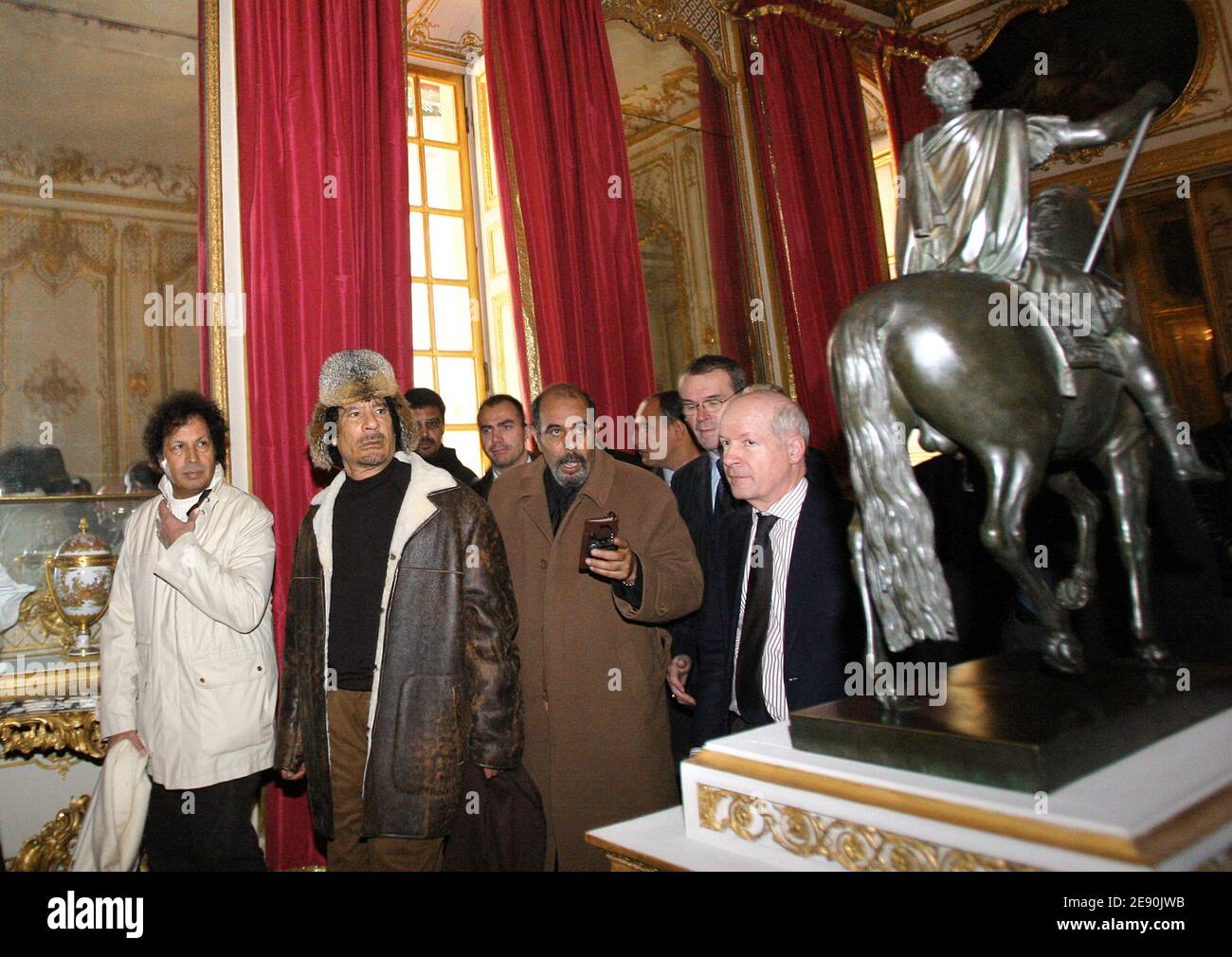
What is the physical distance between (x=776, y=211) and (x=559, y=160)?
195cm

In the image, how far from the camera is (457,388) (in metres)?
6.03

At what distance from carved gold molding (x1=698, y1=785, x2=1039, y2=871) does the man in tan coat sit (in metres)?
1.17

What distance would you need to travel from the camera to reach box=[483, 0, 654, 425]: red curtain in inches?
202

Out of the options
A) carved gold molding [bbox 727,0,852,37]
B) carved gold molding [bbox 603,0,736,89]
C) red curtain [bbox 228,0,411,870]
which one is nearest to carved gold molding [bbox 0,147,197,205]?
red curtain [bbox 228,0,411,870]

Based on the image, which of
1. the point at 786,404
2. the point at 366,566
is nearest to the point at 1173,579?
the point at 786,404

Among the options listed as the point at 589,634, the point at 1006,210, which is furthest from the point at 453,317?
the point at 1006,210

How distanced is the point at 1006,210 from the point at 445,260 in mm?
5002

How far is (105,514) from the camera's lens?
3.81 m

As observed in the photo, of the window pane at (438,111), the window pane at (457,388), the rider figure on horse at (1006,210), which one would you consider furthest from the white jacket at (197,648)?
the window pane at (438,111)

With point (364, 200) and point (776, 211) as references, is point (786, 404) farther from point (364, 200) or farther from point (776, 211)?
point (776, 211)

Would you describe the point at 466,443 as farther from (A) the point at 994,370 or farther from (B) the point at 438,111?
(A) the point at 994,370

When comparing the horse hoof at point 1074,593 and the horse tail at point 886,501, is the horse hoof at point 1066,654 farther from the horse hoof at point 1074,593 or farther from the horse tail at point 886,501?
the horse tail at point 886,501

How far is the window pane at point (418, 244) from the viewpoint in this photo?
5918 millimetres

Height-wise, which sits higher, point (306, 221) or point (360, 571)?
point (306, 221)
